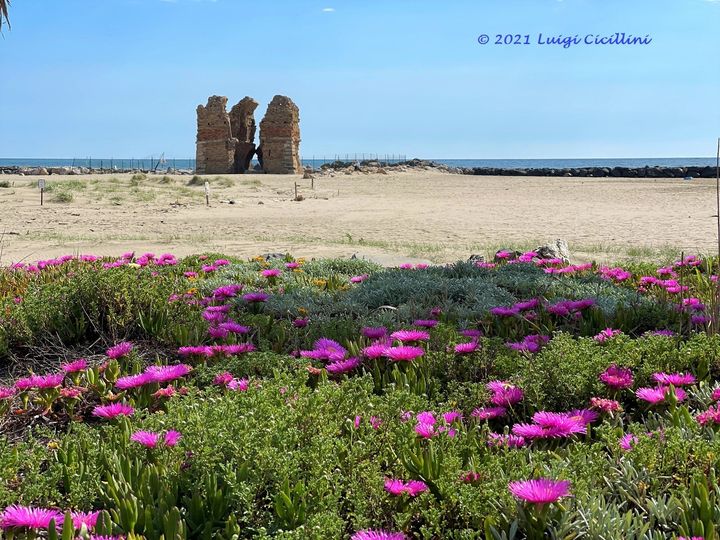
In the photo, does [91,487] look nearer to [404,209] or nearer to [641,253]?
[641,253]

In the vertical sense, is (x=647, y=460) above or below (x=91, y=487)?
above

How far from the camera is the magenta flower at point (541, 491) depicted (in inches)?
71.3

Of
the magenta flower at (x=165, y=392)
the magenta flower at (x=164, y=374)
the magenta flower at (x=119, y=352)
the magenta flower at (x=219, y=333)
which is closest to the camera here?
the magenta flower at (x=165, y=392)

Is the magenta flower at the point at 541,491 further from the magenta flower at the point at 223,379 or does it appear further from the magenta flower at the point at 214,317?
the magenta flower at the point at 214,317

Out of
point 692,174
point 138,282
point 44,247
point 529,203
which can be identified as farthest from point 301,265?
point 692,174

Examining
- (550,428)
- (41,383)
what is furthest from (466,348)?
(41,383)

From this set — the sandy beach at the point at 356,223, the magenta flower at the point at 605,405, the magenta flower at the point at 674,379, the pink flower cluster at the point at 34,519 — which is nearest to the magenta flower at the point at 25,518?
the pink flower cluster at the point at 34,519

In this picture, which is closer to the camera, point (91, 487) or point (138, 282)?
point (91, 487)

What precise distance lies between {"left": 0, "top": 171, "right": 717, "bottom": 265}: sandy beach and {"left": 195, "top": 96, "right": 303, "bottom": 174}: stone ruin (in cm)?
1652

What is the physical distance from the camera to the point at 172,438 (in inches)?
93.4

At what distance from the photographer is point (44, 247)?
11.0 metres

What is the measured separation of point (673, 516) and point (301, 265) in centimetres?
536

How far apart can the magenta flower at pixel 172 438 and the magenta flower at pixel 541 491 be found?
113 centimetres

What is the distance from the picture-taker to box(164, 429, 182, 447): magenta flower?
2361 mm
